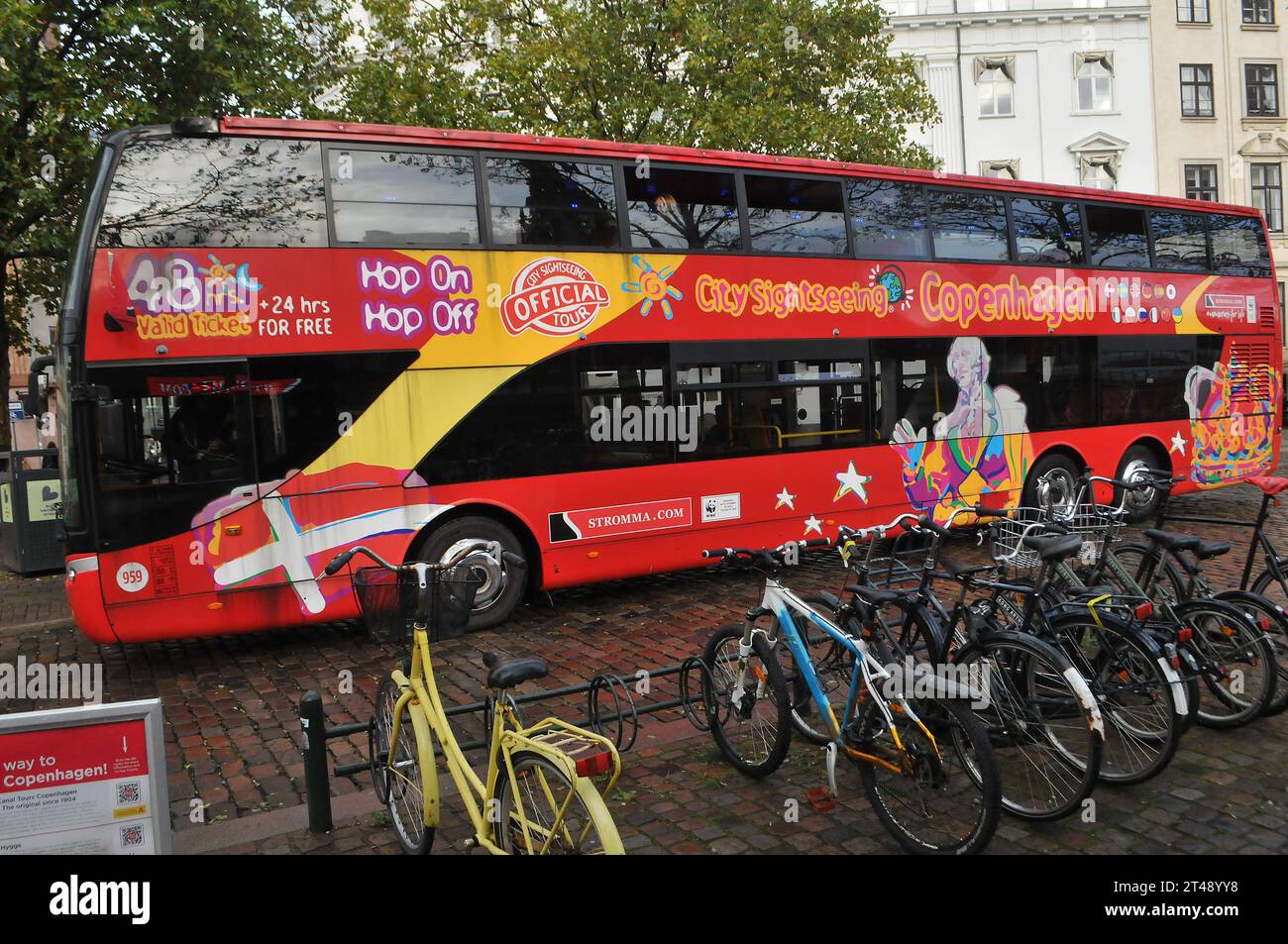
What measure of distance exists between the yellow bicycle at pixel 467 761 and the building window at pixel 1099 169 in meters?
40.0

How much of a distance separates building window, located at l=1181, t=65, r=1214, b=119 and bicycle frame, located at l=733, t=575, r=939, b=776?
42.3 meters

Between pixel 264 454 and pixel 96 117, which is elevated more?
pixel 96 117

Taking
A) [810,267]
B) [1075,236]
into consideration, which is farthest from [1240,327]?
[810,267]

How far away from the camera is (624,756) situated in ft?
18.0

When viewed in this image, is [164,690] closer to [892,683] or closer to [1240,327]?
[892,683]

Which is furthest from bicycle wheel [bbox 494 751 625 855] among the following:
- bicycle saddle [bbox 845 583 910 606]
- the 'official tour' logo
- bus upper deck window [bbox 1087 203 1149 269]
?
bus upper deck window [bbox 1087 203 1149 269]

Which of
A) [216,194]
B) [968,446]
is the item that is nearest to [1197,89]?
[968,446]

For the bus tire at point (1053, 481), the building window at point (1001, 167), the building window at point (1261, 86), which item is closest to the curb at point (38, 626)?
the bus tire at point (1053, 481)

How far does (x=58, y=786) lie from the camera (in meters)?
3.36

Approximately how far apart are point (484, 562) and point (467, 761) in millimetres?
4755

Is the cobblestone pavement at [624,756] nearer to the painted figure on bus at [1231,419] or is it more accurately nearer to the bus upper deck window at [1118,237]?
the bus upper deck window at [1118,237]

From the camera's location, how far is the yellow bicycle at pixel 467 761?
3328 millimetres

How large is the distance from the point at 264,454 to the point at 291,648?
167 cm

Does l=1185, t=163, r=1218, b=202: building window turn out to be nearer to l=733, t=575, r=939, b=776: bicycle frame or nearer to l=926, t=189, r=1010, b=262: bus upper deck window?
l=926, t=189, r=1010, b=262: bus upper deck window
